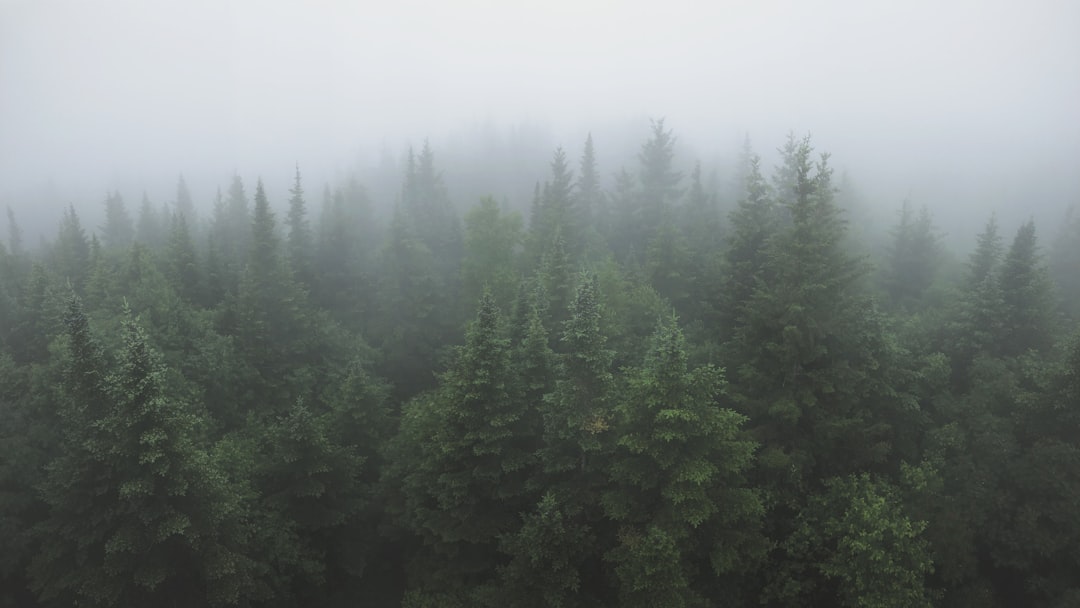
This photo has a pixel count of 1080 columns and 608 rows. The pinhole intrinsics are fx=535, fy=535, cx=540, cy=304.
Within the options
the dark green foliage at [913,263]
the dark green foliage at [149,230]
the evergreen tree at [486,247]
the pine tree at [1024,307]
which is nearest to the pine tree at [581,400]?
the evergreen tree at [486,247]

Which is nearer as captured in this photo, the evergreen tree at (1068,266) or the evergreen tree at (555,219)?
the evergreen tree at (1068,266)

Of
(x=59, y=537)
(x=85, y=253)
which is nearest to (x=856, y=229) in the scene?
(x=59, y=537)

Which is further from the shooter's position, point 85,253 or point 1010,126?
point 1010,126

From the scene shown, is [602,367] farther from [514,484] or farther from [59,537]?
[59,537]

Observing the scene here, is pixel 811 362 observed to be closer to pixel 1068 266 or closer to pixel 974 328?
pixel 974 328

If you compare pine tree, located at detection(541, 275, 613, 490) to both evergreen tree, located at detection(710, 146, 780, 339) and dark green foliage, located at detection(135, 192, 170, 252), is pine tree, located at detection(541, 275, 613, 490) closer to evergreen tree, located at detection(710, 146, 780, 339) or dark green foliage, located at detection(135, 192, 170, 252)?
evergreen tree, located at detection(710, 146, 780, 339)

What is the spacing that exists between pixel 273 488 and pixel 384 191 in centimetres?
8254

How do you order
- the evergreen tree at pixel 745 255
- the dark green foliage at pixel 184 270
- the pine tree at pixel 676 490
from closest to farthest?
the pine tree at pixel 676 490, the evergreen tree at pixel 745 255, the dark green foliage at pixel 184 270

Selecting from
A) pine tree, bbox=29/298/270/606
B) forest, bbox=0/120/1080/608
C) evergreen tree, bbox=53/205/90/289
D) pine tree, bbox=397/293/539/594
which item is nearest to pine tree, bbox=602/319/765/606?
forest, bbox=0/120/1080/608

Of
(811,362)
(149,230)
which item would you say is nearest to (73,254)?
(149,230)

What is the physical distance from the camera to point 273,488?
22.7 m

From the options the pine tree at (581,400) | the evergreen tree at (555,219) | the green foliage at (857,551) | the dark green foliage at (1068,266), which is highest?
the evergreen tree at (555,219)

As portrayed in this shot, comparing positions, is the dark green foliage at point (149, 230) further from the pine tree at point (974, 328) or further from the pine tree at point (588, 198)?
the pine tree at point (974, 328)

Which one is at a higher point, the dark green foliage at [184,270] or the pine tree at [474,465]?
the dark green foliage at [184,270]
